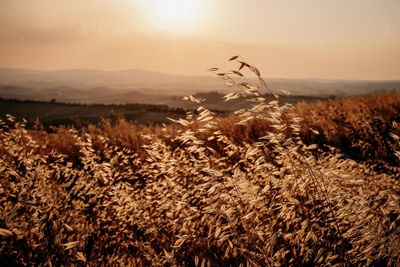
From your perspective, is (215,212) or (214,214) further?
(214,214)

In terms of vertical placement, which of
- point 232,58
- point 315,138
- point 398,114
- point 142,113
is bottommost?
point 142,113

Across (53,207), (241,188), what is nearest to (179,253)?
(241,188)

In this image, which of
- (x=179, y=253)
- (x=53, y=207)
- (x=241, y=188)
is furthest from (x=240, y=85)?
(x=53, y=207)

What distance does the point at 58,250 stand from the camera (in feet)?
9.68

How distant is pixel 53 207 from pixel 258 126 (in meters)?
5.87

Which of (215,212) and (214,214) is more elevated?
(215,212)

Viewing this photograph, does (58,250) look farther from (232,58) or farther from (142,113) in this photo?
(142,113)

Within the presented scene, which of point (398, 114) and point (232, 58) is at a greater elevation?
point (232, 58)

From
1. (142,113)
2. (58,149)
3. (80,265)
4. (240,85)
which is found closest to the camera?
(240,85)

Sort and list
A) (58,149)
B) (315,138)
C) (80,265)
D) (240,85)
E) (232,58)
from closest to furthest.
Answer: (232,58) → (240,85) → (80,265) → (58,149) → (315,138)

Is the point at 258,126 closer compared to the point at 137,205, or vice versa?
the point at 137,205

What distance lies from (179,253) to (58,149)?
451 cm

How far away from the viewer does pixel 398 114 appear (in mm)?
9281

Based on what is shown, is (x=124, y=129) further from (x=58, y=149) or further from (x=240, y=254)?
(x=240, y=254)
